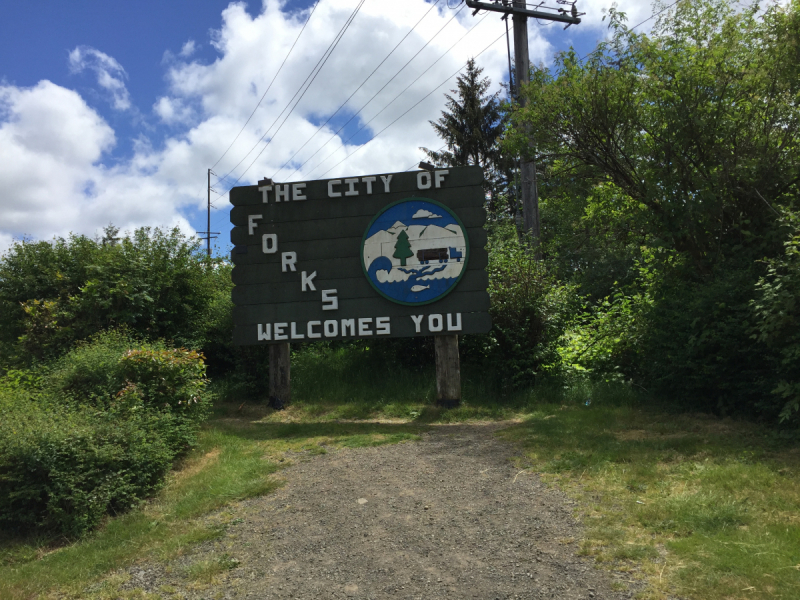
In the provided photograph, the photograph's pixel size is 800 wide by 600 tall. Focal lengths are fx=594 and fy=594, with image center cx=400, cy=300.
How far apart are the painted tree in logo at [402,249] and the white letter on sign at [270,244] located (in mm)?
2235

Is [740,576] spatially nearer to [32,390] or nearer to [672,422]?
[672,422]

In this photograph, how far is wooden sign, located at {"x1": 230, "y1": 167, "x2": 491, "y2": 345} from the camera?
1010 cm

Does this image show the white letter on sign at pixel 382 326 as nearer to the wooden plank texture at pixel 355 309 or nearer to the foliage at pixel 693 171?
the wooden plank texture at pixel 355 309

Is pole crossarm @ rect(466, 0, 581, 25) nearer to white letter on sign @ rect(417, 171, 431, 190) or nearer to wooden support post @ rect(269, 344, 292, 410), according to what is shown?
white letter on sign @ rect(417, 171, 431, 190)

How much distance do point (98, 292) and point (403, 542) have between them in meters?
9.89

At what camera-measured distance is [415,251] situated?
404 inches

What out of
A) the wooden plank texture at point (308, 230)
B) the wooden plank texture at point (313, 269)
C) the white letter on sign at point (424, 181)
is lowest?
the wooden plank texture at point (313, 269)

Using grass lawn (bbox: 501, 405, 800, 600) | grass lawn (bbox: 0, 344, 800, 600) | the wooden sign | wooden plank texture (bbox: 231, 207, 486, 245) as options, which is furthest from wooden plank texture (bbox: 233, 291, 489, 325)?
grass lawn (bbox: 501, 405, 800, 600)

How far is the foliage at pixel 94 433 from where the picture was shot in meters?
5.76

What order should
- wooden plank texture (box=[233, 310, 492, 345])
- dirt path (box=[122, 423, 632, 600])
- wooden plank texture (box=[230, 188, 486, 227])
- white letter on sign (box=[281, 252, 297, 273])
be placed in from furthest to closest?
white letter on sign (box=[281, 252, 297, 273]) → wooden plank texture (box=[230, 188, 486, 227]) → wooden plank texture (box=[233, 310, 492, 345]) → dirt path (box=[122, 423, 632, 600])

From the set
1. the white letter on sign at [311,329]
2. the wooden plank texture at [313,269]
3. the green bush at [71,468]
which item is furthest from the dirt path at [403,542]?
the wooden plank texture at [313,269]

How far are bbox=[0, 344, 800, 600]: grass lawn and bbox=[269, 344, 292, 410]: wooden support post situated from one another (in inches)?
11.3

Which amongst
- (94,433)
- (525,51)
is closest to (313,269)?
(94,433)

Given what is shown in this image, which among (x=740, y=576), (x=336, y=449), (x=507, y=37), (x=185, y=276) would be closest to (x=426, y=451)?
(x=336, y=449)
